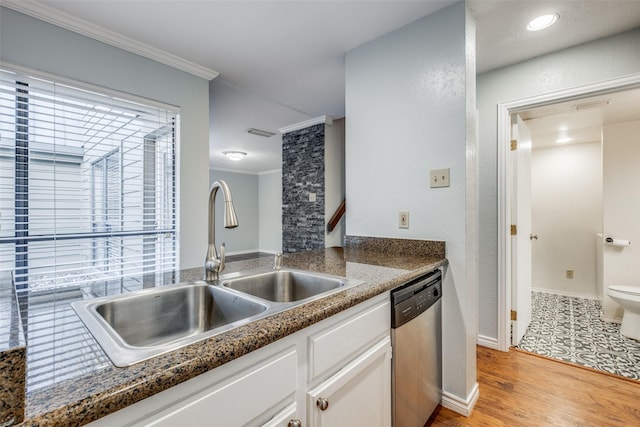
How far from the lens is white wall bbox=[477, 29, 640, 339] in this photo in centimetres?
198

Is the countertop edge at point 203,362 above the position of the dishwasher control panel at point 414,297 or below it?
above

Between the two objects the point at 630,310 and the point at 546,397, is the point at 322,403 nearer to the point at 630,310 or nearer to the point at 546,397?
the point at 546,397

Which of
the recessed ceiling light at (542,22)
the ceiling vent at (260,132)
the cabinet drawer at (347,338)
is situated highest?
the ceiling vent at (260,132)

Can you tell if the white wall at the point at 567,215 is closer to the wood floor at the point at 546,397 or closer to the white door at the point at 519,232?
the white door at the point at 519,232

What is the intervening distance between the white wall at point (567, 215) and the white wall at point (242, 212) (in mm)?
6481

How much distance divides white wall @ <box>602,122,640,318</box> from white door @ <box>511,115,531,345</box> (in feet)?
3.71

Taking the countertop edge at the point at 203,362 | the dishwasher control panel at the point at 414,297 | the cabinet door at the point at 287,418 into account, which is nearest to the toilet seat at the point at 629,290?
the dishwasher control panel at the point at 414,297

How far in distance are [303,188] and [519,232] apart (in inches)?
94.4

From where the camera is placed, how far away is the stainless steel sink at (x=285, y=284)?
127 cm

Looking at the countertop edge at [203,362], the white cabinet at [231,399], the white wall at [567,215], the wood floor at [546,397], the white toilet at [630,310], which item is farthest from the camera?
the white wall at [567,215]

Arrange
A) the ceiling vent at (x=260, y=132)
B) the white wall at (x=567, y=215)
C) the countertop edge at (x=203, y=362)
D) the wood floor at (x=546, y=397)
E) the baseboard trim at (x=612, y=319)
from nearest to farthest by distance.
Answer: the countertop edge at (x=203, y=362) < the wood floor at (x=546, y=397) < the baseboard trim at (x=612, y=319) < the white wall at (x=567, y=215) < the ceiling vent at (x=260, y=132)

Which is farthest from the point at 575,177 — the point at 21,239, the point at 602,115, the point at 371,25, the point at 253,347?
the point at 21,239

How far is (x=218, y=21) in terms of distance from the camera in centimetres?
182

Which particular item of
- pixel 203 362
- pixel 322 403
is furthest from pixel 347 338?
pixel 203 362
